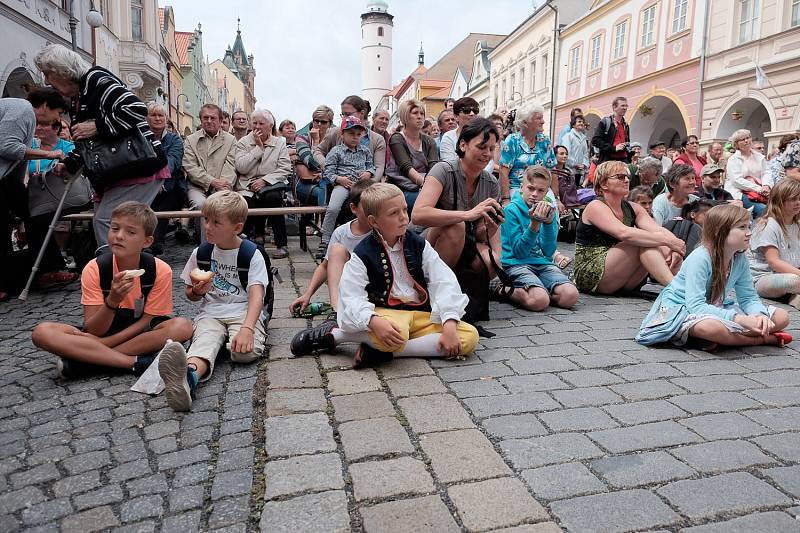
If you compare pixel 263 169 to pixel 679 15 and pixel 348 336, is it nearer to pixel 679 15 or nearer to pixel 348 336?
pixel 348 336

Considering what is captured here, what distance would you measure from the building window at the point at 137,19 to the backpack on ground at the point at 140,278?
28143mm

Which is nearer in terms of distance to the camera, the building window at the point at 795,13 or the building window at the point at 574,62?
the building window at the point at 795,13

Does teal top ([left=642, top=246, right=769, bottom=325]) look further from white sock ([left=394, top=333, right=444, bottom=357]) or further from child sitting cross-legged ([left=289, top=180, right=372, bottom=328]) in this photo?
child sitting cross-legged ([left=289, top=180, right=372, bottom=328])

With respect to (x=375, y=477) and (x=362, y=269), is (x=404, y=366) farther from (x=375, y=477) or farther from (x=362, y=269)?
(x=375, y=477)

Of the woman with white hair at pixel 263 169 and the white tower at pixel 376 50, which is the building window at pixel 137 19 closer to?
the woman with white hair at pixel 263 169

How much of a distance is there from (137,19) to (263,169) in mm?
24527

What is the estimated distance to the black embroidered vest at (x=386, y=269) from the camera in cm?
383

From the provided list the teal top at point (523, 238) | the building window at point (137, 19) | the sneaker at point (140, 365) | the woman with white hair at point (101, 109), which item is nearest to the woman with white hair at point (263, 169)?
→ the woman with white hair at point (101, 109)

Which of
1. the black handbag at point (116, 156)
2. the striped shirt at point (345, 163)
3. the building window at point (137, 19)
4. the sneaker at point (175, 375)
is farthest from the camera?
the building window at point (137, 19)

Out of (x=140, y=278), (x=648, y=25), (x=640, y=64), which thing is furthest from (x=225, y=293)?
(x=640, y=64)

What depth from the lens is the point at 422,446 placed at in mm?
2566

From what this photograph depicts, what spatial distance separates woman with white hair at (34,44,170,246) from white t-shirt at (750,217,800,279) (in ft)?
18.2

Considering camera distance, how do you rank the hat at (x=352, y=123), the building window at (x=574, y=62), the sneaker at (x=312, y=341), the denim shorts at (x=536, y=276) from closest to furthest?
the sneaker at (x=312, y=341) → the denim shorts at (x=536, y=276) → the hat at (x=352, y=123) → the building window at (x=574, y=62)

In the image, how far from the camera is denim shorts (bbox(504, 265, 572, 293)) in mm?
5346
